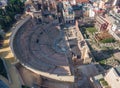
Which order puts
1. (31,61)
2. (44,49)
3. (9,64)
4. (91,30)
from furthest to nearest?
1. (91,30)
2. (44,49)
3. (31,61)
4. (9,64)

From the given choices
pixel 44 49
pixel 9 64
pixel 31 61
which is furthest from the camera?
pixel 44 49

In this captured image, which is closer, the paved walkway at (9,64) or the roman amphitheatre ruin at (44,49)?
the paved walkway at (9,64)

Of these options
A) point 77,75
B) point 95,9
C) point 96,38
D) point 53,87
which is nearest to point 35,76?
point 53,87

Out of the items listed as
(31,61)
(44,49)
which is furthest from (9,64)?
(44,49)

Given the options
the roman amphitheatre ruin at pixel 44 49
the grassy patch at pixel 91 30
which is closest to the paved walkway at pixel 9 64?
the roman amphitheatre ruin at pixel 44 49

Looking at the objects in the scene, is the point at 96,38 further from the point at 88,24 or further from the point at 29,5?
the point at 29,5

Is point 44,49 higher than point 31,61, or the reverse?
point 31,61

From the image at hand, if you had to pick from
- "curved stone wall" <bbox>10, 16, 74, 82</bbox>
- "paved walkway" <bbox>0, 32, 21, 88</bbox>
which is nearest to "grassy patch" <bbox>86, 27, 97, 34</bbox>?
"curved stone wall" <bbox>10, 16, 74, 82</bbox>

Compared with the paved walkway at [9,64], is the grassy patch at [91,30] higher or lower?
lower

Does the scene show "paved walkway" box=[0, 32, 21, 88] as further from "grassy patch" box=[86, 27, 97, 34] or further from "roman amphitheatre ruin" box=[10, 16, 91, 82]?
"grassy patch" box=[86, 27, 97, 34]

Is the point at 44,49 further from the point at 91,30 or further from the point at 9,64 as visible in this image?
the point at 91,30

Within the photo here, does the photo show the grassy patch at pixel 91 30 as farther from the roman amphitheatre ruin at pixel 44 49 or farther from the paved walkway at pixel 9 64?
the paved walkway at pixel 9 64
